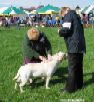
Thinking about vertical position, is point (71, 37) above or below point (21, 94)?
above

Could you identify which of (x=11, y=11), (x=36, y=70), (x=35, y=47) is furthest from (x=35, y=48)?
(x=11, y=11)

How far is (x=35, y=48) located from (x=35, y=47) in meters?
0.03

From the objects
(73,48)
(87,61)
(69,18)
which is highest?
(69,18)

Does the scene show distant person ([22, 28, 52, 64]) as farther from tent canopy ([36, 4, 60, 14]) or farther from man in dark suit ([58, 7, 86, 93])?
tent canopy ([36, 4, 60, 14])

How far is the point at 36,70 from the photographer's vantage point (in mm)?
8898

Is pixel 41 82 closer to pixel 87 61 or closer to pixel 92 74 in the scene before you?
pixel 92 74

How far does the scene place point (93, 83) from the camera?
9.70 m

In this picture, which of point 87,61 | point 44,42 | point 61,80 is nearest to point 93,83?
point 61,80

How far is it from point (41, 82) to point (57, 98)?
168 cm

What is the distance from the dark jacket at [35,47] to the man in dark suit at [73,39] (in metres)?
1.18

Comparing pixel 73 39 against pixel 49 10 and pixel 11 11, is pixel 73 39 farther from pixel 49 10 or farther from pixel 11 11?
pixel 49 10

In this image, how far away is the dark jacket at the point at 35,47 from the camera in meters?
9.56

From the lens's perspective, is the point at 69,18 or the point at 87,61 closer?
the point at 69,18

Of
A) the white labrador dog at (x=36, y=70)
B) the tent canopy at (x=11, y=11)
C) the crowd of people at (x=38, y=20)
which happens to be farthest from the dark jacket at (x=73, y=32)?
the tent canopy at (x=11, y=11)
